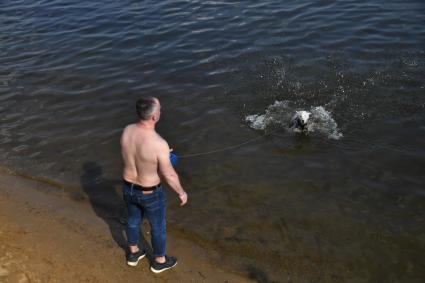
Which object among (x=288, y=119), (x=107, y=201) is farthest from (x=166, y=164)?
(x=288, y=119)

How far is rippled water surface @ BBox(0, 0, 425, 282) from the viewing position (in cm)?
702

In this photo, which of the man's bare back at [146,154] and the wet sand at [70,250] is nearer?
the man's bare back at [146,154]

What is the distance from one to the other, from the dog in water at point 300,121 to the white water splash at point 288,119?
12 cm

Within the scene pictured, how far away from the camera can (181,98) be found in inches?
441

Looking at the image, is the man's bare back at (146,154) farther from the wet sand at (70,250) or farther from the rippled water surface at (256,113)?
the rippled water surface at (256,113)

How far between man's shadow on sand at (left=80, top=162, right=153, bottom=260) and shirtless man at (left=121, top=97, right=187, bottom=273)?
677 millimetres

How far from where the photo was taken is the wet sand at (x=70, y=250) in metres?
6.16

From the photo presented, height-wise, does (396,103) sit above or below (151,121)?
below

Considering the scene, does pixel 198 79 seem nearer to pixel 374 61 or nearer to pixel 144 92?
pixel 144 92

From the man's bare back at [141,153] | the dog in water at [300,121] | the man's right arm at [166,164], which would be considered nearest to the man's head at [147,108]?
the man's bare back at [141,153]

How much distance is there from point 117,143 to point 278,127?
3.25 meters

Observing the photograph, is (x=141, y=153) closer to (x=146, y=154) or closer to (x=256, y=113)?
(x=146, y=154)

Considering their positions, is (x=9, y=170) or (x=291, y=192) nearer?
(x=291, y=192)

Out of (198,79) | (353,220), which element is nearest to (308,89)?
(198,79)
